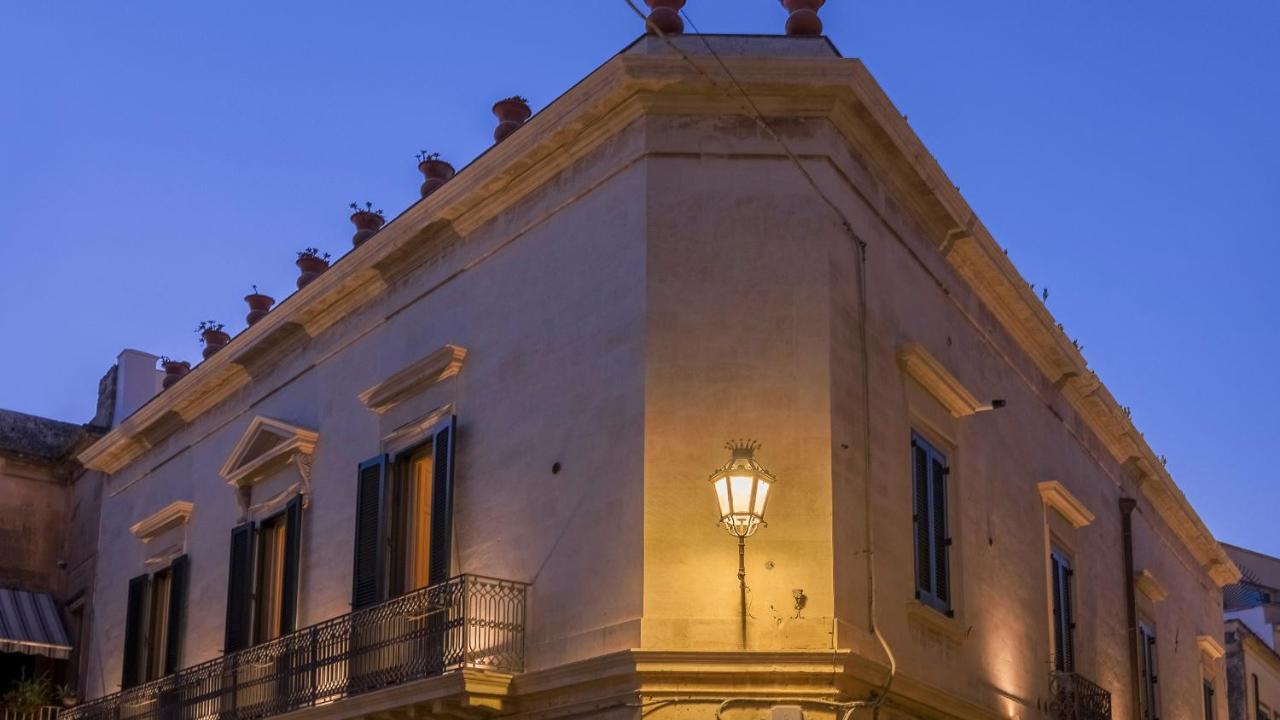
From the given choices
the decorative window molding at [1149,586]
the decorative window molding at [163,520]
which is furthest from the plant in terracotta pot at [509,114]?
the decorative window molding at [1149,586]

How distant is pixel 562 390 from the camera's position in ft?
45.5

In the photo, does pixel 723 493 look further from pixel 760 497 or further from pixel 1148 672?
pixel 1148 672

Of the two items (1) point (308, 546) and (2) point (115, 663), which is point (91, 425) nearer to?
(2) point (115, 663)

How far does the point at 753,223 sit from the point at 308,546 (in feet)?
20.7

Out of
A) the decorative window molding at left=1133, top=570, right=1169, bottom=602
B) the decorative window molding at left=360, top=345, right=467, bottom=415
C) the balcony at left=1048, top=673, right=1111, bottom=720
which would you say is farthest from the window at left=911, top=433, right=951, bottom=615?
A: the decorative window molding at left=1133, top=570, right=1169, bottom=602

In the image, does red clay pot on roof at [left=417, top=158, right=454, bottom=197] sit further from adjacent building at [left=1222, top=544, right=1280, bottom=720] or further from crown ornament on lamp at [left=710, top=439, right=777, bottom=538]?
adjacent building at [left=1222, top=544, right=1280, bottom=720]

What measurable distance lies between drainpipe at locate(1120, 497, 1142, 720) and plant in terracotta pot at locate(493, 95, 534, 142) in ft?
32.4

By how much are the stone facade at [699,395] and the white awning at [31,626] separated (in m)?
6.94

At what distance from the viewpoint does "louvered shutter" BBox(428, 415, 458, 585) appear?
1477 cm

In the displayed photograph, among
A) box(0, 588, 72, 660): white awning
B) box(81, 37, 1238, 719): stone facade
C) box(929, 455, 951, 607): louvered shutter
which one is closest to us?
box(81, 37, 1238, 719): stone facade

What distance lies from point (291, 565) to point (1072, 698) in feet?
26.8

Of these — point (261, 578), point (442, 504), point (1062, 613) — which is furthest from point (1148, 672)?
point (261, 578)

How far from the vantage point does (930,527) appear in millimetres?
14562

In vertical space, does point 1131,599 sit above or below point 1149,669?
above
